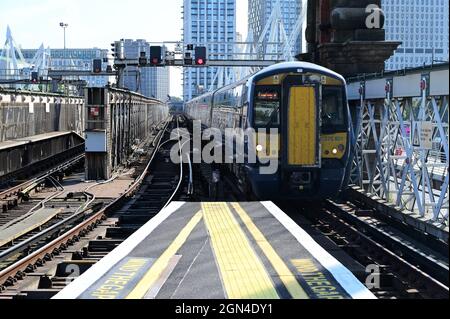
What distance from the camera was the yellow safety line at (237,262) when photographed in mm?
4875

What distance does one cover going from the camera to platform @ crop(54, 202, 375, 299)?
16.0 ft

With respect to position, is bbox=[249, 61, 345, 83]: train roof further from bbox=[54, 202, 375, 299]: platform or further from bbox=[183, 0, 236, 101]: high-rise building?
bbox=[183, 0, 236, 101]: high-rise building

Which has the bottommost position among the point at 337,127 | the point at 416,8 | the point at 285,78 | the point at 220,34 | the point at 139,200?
the point at 139,200

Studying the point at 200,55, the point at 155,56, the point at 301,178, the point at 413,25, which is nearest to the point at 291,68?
the point at 301,178

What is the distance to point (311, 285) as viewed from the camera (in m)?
5.05

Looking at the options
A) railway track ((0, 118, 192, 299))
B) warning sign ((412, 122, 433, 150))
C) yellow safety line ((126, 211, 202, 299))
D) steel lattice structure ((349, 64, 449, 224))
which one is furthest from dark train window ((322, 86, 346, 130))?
yellow safety line ((126, 211, 202, 299))

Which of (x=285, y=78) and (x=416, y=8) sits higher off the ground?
(x=416, y=8)

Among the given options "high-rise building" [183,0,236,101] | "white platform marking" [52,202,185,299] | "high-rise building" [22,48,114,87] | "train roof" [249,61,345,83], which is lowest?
"white platform marking" [52,202,185,299]

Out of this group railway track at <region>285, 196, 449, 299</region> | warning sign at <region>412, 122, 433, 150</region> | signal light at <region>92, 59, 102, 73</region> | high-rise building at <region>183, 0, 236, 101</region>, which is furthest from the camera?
high-rise building at <region>183, 0, 236, 101</region>
